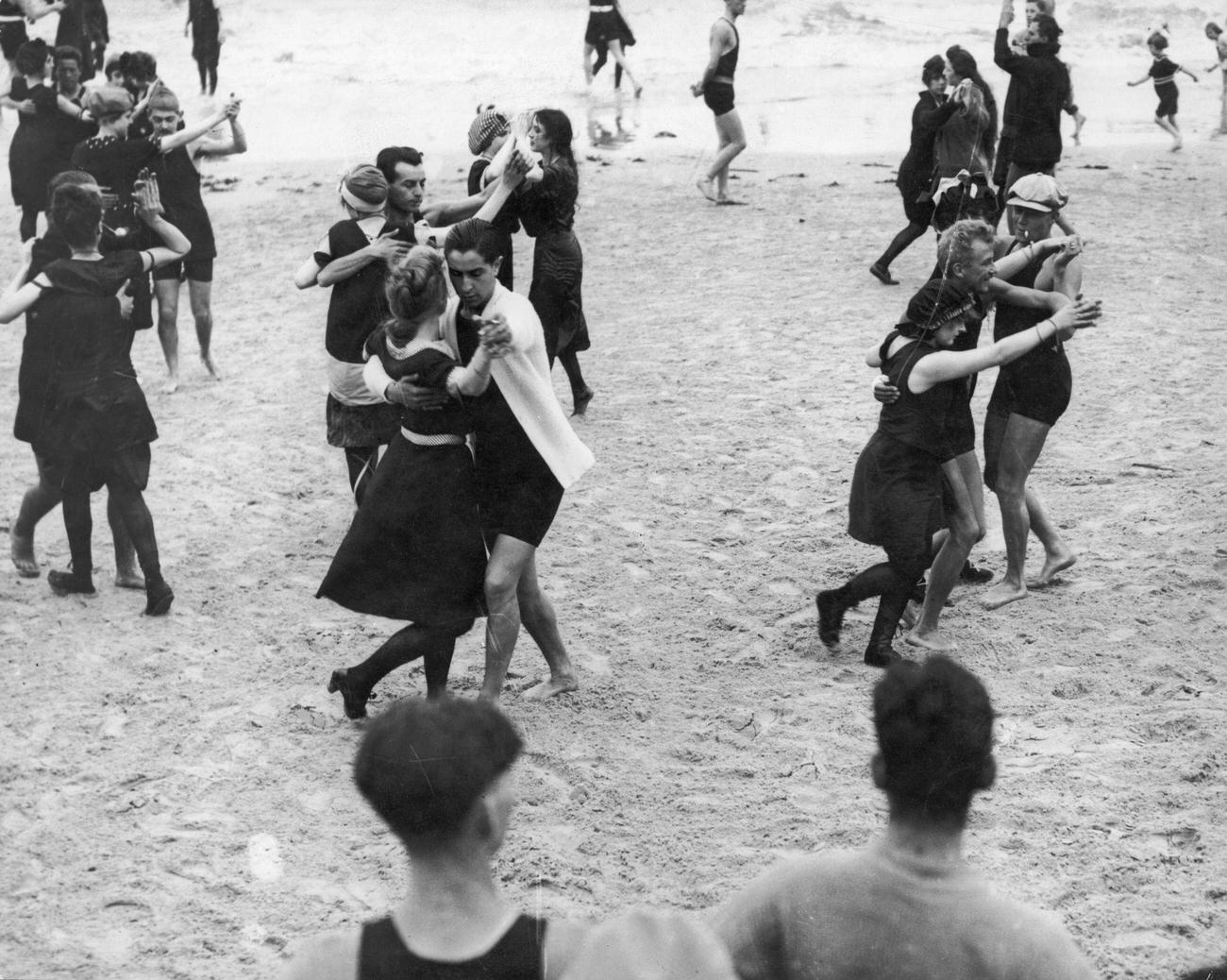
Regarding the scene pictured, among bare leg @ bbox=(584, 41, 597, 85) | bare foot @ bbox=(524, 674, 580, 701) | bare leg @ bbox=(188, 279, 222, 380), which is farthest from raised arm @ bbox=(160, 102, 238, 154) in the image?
bare leg @ bbox=(584, 41, 597, 85)

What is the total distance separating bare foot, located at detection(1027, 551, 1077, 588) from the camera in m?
6.91

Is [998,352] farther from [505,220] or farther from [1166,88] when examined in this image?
[1166,88]

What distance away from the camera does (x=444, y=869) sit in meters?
2.38

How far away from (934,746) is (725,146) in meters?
11.7

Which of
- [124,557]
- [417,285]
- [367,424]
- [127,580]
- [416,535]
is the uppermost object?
[417,285]

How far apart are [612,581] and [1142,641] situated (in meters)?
2.42

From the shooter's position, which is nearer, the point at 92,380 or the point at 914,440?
the point at 914,440

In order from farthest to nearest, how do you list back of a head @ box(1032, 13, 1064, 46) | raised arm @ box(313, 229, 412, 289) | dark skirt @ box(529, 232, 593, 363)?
back of a head @ box(1032, 13, 1064, 46)
dark skirt @ box(529, 232, 593, 363)
raised arm @ box(313, 229, 412, 289)

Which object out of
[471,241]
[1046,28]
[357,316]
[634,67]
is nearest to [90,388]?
[357,316]

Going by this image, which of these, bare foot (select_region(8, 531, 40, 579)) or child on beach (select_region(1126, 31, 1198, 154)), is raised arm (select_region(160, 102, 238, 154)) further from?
child on beach (select_region(1126, 31, 1198, 154))

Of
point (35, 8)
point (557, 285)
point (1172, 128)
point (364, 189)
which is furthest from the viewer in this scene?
point (35, 8)

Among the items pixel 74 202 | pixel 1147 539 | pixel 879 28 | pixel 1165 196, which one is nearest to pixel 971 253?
pixel 1147 539

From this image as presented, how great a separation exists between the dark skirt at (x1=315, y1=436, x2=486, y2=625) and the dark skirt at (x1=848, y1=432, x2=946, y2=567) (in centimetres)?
169

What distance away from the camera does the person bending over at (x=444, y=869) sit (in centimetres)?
231
